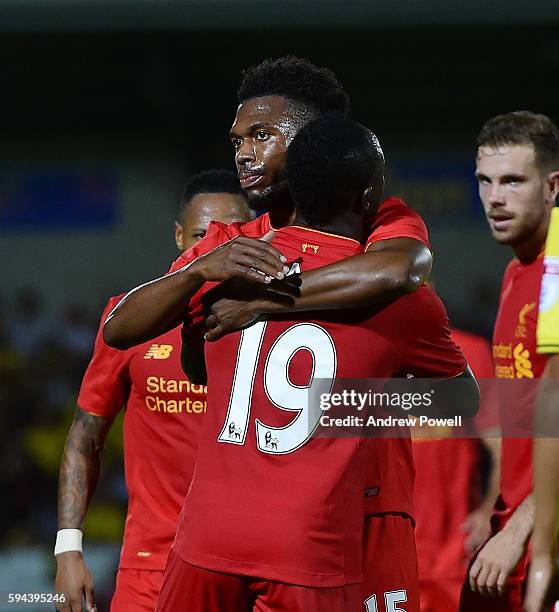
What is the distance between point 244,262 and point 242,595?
2.53ft

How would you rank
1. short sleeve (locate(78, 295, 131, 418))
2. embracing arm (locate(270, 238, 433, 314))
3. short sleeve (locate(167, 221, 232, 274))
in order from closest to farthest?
embracing arm (locate(270, 238, 433, 314)), short sleeve (locate(167, 221, 232, 274)), short sleeve (locate(78, 295, 131, 418))

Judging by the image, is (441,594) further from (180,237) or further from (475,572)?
(180,237)

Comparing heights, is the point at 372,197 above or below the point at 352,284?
above

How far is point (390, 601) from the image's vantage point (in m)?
3.18

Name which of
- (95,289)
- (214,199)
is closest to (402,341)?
(214,199)

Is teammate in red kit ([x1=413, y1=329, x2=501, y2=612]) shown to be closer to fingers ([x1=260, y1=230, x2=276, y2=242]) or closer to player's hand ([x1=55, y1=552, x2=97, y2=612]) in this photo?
player's hand ([x1=55, y1=552, x2=97, y2=612])

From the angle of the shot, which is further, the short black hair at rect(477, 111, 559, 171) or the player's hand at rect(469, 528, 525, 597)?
the short black hair at rect(477, 111, 559, 171)

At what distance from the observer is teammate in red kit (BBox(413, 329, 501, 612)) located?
4422 millimetres

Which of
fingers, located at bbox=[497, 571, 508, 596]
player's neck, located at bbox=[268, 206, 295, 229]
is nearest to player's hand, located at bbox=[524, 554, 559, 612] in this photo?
fingers, located at bbox=[497, 571, 508, 596]

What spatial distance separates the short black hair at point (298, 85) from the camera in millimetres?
3285

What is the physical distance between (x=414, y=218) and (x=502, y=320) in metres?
1.25

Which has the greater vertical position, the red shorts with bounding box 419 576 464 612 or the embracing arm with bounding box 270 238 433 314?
the embracing arm with bounding box 270 238 433 314

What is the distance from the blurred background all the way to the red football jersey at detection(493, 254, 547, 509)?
21.4ft

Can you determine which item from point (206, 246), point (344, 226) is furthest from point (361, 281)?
point (206, 246)
